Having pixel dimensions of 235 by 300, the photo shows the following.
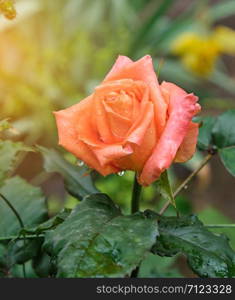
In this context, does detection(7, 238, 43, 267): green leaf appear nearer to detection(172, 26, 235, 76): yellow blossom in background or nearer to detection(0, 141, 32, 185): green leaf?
detection(0, 141, 32, 185): green leaf

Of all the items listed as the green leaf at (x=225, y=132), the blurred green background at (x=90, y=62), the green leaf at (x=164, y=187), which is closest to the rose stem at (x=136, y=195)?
the green leaf at (x=164, y=187)

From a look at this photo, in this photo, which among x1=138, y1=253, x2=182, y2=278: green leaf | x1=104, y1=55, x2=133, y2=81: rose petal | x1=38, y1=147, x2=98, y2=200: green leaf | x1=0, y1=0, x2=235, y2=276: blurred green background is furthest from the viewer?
x1=0, y1=0, x2=235, y2=276: blurred green background

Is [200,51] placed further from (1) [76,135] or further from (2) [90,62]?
(1) [76,135]

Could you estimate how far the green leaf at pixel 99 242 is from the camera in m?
0.46

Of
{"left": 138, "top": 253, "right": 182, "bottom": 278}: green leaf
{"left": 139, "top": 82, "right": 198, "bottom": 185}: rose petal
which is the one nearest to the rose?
{"left": 139, "top": 82, "right": 198, "bottom": 185}: rose petal

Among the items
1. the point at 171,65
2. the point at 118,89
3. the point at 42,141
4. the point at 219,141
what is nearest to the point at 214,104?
the point at 171,65

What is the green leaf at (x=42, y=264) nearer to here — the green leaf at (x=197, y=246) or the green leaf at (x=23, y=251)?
the green leaf at (x=23, y=251)

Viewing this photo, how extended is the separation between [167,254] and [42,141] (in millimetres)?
2018

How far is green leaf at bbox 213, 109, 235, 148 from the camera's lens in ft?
2.30

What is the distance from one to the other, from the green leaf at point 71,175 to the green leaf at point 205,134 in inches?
5.3

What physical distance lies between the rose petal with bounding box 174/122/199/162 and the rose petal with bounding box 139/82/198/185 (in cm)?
2

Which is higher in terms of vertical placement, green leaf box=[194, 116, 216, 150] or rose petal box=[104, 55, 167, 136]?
rose petal box=[104, 55, 167, 136]

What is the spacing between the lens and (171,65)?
2.91 metres

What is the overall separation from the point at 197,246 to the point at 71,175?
22 centimetres
